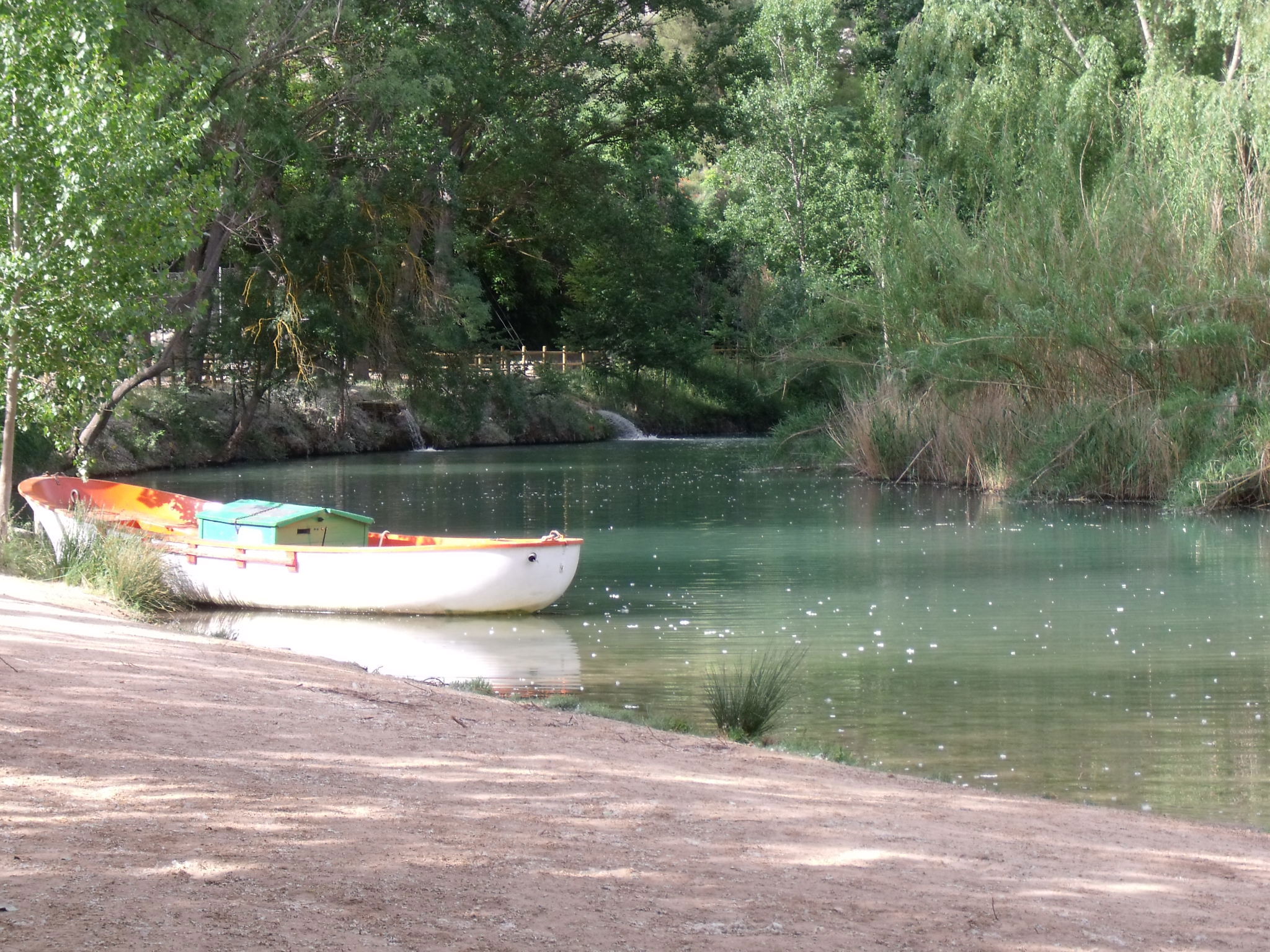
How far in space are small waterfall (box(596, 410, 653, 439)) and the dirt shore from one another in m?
42.9

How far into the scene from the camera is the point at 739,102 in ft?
158

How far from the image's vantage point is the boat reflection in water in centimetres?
1202

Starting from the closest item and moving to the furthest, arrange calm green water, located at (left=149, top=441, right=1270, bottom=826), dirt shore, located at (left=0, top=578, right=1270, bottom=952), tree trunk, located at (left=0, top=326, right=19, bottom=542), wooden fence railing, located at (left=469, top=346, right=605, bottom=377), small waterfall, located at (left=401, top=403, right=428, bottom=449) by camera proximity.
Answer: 1. dirt shore, located at (left=0, top=578, right=1270, bottom=952)
2. calm green water, located at (left=149, top=441, right=1270, bottom=826)
3. tree trunk, located at (left=0, top=326, right=19, bottom=542)
4. small waterfall, located at (left=401, top=403, right=428, bottom=449)
5. wooden fence railing, located at (left=469, top=346, right=605, bottom=377)

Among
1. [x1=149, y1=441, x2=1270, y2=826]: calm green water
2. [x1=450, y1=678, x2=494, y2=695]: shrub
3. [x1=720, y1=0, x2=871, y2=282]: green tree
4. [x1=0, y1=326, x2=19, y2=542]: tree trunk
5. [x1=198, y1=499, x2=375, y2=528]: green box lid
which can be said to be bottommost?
[x1=149, y1=441, x2=1270, y2=826]: calm green water

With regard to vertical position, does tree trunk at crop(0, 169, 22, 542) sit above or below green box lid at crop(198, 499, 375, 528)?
above

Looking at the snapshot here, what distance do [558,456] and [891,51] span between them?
15.7 meters

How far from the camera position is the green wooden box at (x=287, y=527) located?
16078 mm

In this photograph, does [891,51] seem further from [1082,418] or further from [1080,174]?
[1082,418]

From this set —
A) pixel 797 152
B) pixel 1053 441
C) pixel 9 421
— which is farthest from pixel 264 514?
pixel 797 152

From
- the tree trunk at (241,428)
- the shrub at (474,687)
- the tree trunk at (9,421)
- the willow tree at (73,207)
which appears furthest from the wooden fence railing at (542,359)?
the shrub at (474,687)

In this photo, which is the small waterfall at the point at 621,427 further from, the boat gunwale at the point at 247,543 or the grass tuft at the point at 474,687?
the grass tuft at the point at 474,687

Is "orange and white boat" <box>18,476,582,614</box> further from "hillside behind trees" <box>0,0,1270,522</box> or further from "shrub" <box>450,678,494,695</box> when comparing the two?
"shrub" <box>450,678,494,695</box>

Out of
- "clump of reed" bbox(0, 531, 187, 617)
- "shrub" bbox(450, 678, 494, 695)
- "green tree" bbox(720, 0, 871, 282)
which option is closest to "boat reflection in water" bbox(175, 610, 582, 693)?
"shrub" bbox(450, 678, 494, 695)

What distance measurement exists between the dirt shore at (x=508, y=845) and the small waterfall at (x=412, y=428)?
38651mm
